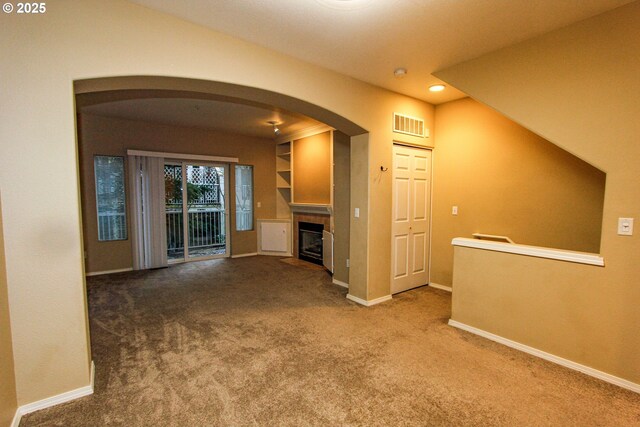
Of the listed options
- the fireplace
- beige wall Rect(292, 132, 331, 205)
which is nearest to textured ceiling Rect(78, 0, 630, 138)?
beige wall Rect(292, 132, 331, 205)

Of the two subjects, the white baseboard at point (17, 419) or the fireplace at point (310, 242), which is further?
the fireplace at point (310, 242)

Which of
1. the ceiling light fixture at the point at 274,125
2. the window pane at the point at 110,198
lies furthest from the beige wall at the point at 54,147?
the window pane at the point at 110,198

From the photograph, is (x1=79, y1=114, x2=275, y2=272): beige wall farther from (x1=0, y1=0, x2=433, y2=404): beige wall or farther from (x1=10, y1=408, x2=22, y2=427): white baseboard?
(x1=10, y1=408, x2=22, y2=427): white baseboard

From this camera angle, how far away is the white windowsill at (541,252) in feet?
7.54

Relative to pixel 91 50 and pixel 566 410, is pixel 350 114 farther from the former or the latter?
pixel 566 410

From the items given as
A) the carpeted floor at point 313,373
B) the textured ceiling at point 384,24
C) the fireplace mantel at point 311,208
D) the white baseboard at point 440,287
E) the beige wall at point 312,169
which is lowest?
the carpeted floor at point 313,373

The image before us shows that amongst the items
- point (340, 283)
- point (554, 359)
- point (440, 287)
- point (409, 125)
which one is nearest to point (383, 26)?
point (409, 125)

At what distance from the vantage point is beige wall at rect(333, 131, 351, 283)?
168 inches

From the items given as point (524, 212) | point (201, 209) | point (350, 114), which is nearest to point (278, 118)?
point (350, 114)

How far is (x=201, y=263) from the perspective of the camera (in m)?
5.86

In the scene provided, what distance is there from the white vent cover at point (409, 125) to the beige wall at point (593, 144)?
4.29 feet

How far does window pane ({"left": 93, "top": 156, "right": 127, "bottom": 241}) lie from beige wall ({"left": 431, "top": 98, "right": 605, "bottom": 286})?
5.42 metres

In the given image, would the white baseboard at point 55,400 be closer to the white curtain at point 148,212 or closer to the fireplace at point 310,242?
the white curtain at point 148,212

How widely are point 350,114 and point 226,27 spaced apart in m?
1.52
